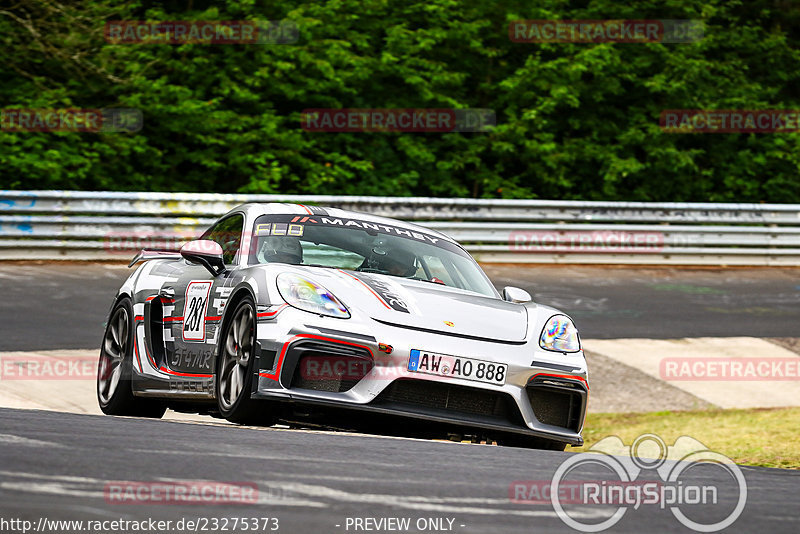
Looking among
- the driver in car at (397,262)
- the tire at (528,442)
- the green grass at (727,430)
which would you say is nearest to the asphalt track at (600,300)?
the green grass at (727,430)

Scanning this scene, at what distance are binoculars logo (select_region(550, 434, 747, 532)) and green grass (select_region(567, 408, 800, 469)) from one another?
2.66 meters

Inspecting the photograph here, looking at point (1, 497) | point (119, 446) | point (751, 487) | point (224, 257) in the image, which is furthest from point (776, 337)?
point (1, 497)

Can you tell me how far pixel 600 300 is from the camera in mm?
15562

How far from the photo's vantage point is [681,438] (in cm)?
944

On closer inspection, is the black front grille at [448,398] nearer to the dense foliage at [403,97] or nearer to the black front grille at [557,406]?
the black front grille at [557,406]

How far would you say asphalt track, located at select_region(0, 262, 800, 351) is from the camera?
1184 centimetres

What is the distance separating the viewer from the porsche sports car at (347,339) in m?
5.95

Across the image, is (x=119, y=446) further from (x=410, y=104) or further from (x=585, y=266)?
(x=410, y=104)

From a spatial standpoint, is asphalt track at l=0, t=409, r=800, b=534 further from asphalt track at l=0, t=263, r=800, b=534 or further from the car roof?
the car roof

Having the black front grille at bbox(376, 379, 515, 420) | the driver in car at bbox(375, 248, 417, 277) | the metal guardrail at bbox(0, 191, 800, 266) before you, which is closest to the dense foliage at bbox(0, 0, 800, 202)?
the metal guardrail at bbox(0, 191, 800, 266)

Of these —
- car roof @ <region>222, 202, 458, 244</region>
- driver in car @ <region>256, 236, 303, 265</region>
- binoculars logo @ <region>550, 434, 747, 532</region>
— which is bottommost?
binoculars logo @ <region>550, 434, 747, 532</region>

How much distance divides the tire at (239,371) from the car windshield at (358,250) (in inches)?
24.0

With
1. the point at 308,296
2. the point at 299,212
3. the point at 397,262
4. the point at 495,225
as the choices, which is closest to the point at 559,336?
the point at 397,262

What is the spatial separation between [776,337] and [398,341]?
28.9ft
